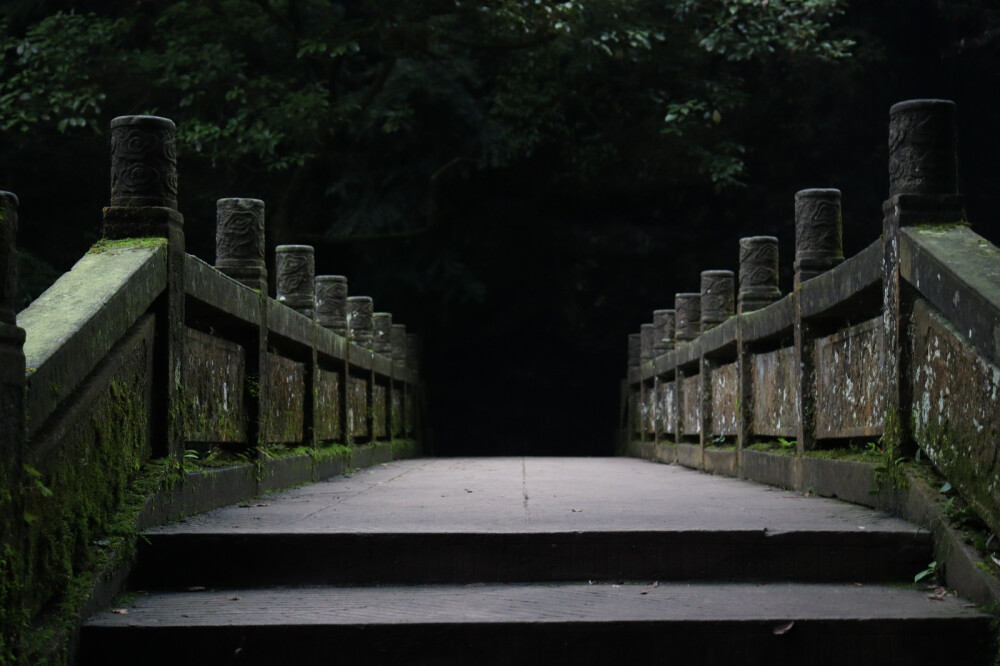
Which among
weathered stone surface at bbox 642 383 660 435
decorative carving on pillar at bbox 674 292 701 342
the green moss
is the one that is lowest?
weathered stone surface at bbox 642 383 660 435

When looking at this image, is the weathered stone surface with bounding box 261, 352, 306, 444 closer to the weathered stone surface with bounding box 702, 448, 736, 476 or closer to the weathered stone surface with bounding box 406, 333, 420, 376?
the weathered stone surface with bounding box 702, 448, 736, 476

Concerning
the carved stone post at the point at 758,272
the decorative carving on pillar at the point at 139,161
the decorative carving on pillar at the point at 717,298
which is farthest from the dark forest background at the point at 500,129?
the decorative carving on pillar at the point at 139,161

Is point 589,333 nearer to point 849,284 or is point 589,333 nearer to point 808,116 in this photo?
point 808,116

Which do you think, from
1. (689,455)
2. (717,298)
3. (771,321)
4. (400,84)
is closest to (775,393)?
(771,321)

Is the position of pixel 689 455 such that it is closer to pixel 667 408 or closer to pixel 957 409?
pixel 667 408

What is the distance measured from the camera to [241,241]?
235 inches

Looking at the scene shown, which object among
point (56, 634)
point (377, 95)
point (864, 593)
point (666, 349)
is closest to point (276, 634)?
point (56, 634)

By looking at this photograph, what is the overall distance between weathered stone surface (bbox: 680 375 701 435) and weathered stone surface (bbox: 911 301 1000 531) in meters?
5.20

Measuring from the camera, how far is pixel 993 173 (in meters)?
20.4

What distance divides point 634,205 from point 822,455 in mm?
14867

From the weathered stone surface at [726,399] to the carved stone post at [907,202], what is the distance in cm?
321

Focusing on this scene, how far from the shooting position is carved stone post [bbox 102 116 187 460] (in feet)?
14.3

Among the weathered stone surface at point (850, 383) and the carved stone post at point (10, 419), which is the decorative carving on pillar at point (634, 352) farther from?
the carved stone post at point (10, 419)

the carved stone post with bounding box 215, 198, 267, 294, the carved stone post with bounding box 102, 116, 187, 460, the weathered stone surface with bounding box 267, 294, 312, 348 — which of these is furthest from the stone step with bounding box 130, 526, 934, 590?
the weathered stone surface with bounding box 267, 294, 312, 348
